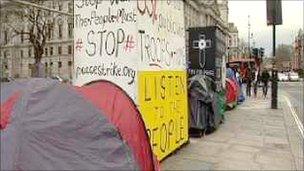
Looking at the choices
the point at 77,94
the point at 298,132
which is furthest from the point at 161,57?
the point at 298,132

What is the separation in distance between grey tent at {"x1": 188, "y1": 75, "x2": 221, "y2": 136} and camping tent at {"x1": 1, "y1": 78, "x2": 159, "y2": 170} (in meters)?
7.24

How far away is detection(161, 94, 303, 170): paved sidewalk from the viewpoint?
8.09m

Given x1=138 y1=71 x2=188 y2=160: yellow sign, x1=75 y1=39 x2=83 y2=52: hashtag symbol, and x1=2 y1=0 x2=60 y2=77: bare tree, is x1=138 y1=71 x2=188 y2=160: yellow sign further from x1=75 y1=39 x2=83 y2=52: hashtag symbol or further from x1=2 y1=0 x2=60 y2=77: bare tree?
x1=2 y1=0 x2=60 y2=77: bare tree

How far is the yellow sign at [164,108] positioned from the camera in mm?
7344

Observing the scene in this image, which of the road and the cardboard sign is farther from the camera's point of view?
the road

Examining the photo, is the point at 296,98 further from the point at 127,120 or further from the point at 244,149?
the point at 127,120

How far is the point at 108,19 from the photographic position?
718 centimetres

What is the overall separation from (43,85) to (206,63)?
429 inches

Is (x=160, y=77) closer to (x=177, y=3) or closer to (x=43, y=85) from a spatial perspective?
(x=177, y=3)

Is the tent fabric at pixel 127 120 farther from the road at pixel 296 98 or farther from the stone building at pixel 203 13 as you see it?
the stone building at pixel 203 13

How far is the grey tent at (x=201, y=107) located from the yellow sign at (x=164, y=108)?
1.38 metres

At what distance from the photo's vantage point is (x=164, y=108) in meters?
8.15

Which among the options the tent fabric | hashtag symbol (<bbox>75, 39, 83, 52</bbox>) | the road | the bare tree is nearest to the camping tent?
the tent fabric

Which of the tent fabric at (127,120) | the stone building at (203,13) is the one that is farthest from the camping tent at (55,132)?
the stone building at (203,13)
